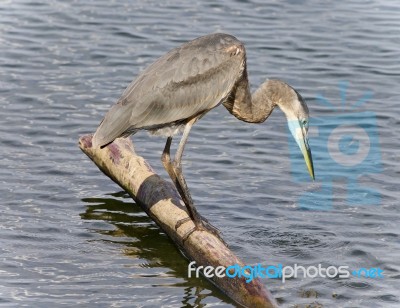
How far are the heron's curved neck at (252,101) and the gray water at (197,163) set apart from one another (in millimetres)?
1100

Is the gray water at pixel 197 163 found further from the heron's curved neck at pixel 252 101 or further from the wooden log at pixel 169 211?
the heron's curved neck at pixel 252 101

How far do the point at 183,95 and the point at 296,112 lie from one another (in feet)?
3.77

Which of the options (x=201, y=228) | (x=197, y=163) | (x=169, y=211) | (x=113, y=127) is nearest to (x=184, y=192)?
(x=169, y=211)

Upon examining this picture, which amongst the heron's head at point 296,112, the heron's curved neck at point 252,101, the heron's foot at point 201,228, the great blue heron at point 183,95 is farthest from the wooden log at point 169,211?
the heron's head at point 296,112

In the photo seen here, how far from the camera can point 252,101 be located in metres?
10.6

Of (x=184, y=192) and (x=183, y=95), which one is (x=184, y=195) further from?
(x=183, y=95)

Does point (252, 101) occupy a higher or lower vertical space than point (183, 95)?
lower

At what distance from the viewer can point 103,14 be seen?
60.0ft

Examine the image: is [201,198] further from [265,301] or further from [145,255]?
[265,301]

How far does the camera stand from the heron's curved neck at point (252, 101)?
34.7 feet

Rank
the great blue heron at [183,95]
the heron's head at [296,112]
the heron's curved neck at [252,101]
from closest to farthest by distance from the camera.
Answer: the great blue heron at [183,95] < the heron's head at [296,112] < the heron's curved neck at [252,101]

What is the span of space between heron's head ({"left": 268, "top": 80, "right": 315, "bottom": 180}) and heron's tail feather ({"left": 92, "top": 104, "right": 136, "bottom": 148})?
63.6 inches

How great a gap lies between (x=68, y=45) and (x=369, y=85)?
4824 millimetres

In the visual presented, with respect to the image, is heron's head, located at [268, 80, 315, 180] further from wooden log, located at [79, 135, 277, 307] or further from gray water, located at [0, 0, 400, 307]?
wooden log, located at [79, 135, 277, 307]
